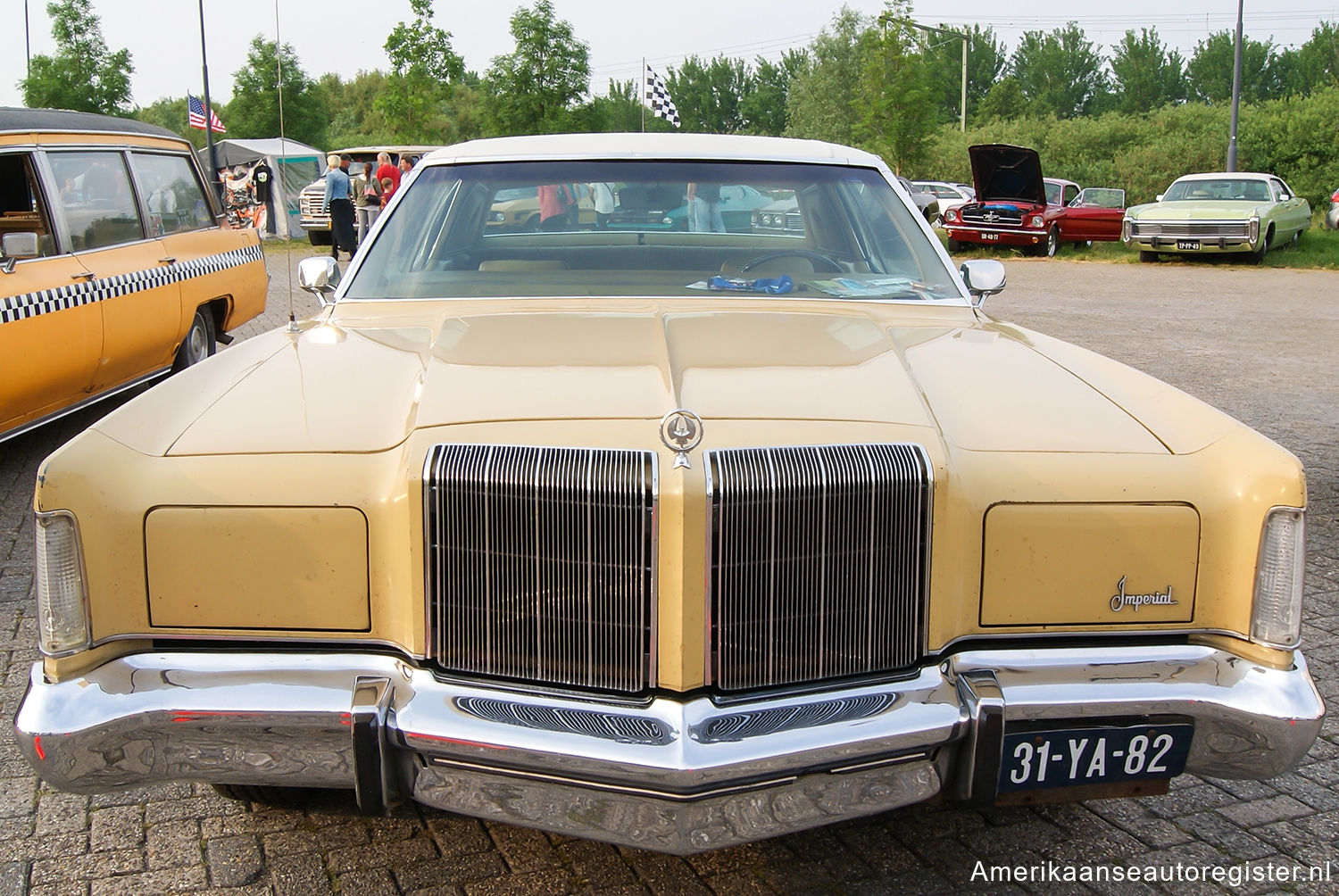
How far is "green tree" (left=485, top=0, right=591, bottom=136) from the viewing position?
36469mm

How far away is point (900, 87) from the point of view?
98.3 feet

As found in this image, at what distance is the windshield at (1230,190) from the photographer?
2100cm

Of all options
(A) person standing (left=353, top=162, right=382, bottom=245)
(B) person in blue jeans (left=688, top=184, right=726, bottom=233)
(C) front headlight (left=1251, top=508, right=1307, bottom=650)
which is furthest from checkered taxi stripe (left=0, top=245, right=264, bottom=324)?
(A) person standing (left=353, top=162, right=382, bottom=245)

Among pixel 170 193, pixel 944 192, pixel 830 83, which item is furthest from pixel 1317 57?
pixel 170 193

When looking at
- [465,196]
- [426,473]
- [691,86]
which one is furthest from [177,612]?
[691,86]

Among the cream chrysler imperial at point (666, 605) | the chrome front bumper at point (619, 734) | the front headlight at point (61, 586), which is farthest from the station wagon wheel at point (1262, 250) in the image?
the front headlight at point (61, 586)

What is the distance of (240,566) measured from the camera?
233 cm

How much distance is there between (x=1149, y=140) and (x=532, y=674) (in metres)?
42.6

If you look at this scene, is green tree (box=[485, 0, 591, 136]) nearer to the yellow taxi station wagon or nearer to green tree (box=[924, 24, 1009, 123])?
the yellow taxi station wagon

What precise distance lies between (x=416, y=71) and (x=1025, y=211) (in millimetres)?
16043

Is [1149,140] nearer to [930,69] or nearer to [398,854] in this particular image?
[930,69]

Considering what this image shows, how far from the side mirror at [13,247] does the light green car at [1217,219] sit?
19.1 m

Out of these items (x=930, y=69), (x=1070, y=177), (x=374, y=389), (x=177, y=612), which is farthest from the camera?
(x=1070, y=177)

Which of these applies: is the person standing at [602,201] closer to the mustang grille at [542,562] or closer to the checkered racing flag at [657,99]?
the mustang grille at [542,562]
